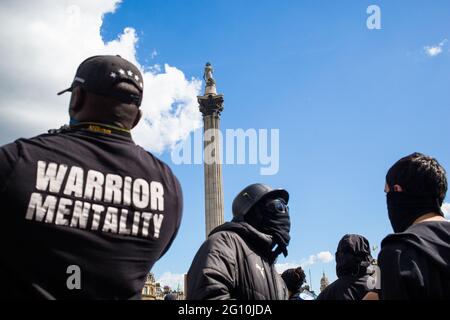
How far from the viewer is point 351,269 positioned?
5.54m

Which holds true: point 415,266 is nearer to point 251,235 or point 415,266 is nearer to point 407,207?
point 407,207

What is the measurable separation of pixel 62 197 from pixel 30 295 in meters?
0.38

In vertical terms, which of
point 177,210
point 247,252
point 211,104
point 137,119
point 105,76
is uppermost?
point 211,104

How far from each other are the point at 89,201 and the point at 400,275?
1517mm

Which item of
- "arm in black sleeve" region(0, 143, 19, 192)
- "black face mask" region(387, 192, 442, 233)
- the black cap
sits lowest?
"black face mask" region(387, 192, 442, 233)

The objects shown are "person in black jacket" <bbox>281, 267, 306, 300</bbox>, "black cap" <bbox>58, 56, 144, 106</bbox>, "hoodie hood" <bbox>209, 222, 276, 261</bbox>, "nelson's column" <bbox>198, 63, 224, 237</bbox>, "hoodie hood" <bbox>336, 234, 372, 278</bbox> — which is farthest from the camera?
"nelson's column" <bbox>198, 63, 224, 237</bbox>

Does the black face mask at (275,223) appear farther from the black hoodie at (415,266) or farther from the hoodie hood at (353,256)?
the hoodie hood at (353,256)

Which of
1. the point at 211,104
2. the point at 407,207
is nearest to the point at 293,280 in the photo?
the point at 407,207

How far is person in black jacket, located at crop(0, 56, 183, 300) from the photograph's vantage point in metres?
1.93

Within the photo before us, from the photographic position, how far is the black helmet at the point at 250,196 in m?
3.80

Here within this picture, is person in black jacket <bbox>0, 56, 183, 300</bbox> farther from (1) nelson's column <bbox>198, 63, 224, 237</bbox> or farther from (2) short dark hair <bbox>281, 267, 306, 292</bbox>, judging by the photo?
(1) nelson's column <bbox>198, 63, 224, 237</bbox>

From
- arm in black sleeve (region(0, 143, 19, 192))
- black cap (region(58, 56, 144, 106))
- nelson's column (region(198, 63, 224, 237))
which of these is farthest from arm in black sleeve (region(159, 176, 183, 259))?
nelson's column (region(198, 63, 224, 237))

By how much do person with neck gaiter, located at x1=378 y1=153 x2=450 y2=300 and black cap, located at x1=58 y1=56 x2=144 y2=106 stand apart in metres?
1.53

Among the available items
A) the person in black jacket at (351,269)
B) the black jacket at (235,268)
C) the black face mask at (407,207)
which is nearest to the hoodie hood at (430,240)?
the black face mask at (407,207)
